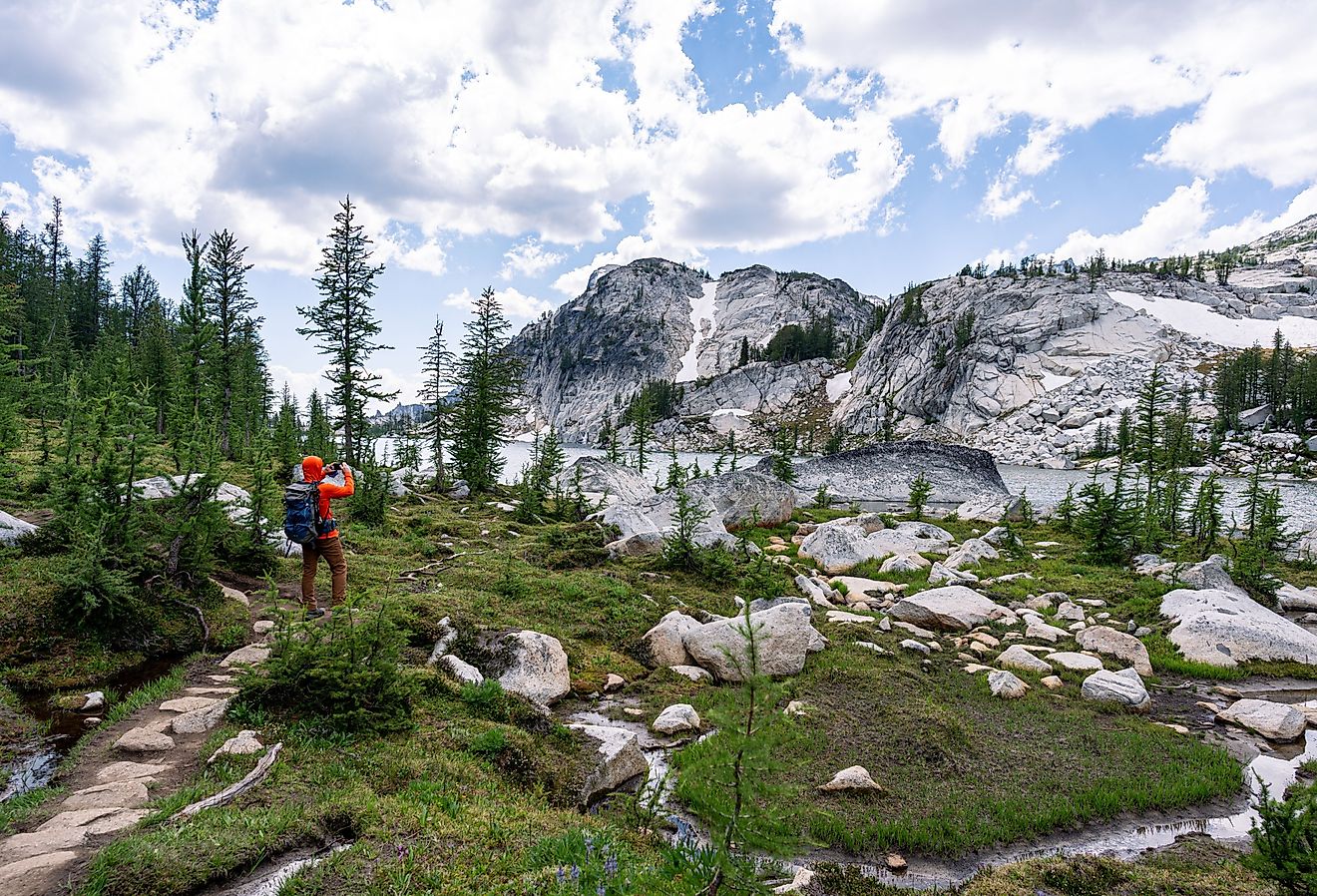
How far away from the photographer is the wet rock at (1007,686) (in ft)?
36.2

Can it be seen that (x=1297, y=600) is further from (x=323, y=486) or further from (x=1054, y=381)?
(x=1054, y=381)

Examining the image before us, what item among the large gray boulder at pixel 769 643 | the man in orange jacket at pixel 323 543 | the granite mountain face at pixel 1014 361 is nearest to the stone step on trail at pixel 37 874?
the man in orange jacket at pixel 323 543

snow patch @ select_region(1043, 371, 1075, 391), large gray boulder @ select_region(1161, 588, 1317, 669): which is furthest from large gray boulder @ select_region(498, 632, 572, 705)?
snow patch @ select_region(1043, 371, 1075, 391)

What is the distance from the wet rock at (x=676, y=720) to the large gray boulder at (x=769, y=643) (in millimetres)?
1671

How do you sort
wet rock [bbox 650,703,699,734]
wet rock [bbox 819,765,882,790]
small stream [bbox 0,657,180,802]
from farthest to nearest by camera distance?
wet rock [bbox 650,703,699,734] → wet rock [bbox 819,765,882,790] → small stream [bbox 0,657,180,802]

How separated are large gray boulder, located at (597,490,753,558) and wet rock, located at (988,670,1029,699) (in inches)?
323

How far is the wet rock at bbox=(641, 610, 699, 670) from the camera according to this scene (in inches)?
Answer: 471

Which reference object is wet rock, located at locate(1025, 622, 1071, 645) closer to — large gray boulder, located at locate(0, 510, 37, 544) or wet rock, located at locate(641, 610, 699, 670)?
wet rock, located at locate(641, 610, 699, 670)

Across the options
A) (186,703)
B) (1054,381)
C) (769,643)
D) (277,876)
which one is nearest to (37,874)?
(277,876)

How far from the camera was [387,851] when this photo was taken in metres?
4.93

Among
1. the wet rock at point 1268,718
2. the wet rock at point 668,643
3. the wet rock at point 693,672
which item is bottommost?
the wet rock at point 1268,718

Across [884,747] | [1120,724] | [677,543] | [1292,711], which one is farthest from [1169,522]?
[884,747]

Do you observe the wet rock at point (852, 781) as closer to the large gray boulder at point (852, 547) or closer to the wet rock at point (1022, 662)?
the wet rock at point (1022, 662)

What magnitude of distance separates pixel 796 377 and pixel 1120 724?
164 m
